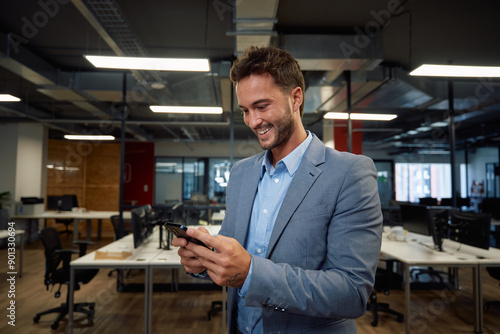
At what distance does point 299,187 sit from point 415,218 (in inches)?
168

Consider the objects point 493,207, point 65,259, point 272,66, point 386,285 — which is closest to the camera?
point 272,66

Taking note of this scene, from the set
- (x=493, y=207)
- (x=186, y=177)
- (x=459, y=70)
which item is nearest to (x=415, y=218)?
(x=459, y=70)

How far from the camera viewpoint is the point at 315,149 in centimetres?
102

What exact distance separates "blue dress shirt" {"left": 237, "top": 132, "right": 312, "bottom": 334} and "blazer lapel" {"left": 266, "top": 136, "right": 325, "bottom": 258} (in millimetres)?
68

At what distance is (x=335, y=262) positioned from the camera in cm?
85

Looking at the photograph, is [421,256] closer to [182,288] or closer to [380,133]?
[182,288]

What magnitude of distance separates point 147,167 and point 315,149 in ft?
45.2

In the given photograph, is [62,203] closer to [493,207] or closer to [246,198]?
[246,198]

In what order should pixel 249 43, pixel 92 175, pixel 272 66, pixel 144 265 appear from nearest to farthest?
pixel 272 66 → pixel 144 265 → pixel 249 43 → pixel 92 175

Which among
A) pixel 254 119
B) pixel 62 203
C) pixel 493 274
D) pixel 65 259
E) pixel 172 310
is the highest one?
pixel 254 119

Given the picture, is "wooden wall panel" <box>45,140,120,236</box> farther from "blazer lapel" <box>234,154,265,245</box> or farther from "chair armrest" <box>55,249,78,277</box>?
"blazer lapel" <box>234,154,265,245</box>

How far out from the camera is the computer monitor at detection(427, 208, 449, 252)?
4.10 metres

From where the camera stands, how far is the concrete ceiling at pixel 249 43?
14.0ft

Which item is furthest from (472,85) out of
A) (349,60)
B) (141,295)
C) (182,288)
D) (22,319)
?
(22,319)
